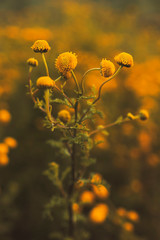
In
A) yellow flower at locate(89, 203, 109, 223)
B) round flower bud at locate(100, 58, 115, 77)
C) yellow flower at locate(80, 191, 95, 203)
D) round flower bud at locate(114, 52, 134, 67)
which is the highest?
round flower bud at locate(114, 52, 134, 67)

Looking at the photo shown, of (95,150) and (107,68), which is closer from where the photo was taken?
(107,68)

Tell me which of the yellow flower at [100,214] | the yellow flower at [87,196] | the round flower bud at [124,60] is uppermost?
the round flower bud at [124,60]

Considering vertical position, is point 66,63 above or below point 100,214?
above

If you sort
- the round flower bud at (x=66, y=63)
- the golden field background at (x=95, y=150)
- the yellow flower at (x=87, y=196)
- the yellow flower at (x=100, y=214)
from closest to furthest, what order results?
the round flower bud at (x=66, y=63) < the yellow flower at (x=100, y=214) < the yellow flower at (x=87, y=196) < the golden field background at (x=95, y=150)

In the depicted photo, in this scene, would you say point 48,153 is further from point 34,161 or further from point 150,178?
point 150,178

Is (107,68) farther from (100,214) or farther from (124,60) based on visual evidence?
(100,214)

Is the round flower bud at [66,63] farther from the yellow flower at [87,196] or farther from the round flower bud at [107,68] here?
the yellow flower at [87,196]

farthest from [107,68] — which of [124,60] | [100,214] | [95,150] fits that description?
[95,150]

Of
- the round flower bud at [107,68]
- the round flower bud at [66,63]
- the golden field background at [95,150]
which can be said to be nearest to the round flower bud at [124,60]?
the round flower bud at [107,68]

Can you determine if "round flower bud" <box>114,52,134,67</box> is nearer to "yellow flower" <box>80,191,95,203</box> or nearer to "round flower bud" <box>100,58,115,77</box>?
"round flower bud" <box>100,58,115,77</box>

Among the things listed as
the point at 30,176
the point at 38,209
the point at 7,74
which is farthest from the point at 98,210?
the point at 7,74

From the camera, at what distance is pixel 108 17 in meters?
7.60

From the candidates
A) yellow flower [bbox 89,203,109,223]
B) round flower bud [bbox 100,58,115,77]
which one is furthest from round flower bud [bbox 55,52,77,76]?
yellow flower [bbox 89,203,109,223]

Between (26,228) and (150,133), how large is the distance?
5.99ft
